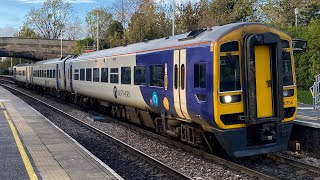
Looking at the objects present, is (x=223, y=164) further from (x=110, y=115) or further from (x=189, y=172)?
(x=110, y=115)

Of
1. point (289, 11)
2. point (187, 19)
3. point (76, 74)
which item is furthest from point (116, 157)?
point (289, 11)

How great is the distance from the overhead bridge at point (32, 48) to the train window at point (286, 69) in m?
65.7

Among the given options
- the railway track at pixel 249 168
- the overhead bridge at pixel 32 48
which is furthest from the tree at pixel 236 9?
the railway track at pixel 249 168

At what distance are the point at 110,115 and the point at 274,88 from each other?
37.2ft

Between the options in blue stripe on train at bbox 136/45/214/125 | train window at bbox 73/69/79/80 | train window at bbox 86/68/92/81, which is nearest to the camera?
blue stripe on train at bbox 136/45/214/125

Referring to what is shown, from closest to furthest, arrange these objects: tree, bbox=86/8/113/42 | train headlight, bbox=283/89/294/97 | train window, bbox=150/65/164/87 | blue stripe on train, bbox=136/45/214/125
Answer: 1. blue stripe on train, bbox=136/45/214/125
2. train headlight, bbox=283/89/294/97
3. train window, bbox=150/65/164/87
4. tree, bbox=86/8/113/42

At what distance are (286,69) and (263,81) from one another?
90 cm

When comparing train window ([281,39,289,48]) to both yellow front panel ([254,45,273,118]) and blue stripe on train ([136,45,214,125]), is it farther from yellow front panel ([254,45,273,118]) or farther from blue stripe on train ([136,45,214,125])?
blue stripe on train ([136,45,214,125])

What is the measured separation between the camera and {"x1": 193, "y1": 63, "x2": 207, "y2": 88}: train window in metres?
8.94

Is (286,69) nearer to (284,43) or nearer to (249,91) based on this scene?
(284,43)

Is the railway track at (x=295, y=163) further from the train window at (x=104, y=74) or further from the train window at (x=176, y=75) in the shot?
the train window at (x=104, y=74)

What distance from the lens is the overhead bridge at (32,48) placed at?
239 feet

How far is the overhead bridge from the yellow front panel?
66020 millimetres

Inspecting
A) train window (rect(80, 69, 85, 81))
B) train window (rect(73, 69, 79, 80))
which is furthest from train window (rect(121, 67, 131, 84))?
train window (rect(73, 69, 79, 80))
